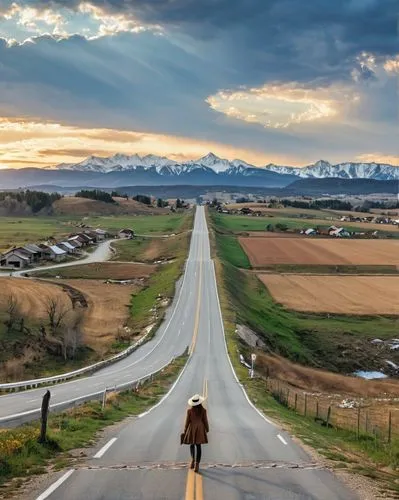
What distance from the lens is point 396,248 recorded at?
14288cm

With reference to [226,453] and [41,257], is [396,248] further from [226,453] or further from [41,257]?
[226,453]

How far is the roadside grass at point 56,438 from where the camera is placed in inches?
507

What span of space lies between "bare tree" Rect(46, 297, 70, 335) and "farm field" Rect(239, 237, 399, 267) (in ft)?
159

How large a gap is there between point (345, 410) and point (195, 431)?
941 inches

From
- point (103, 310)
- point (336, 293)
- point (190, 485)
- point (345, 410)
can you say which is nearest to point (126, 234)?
point (336, 293)

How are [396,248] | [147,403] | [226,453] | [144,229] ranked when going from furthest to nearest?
[144,229] → [396,248] → [147,403] → [226,453]

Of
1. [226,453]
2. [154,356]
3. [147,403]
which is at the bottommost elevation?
[154,356]

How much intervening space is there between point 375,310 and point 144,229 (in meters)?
125

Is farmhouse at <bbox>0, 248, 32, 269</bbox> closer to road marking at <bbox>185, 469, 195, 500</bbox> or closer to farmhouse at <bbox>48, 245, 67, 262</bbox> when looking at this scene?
farmhouse at <bbox>48, 245, 67, 262</bbox>

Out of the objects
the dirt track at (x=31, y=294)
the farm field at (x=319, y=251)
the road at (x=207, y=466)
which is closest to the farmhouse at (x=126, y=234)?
the farm field at (x=319, y=251)

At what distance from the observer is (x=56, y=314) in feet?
210

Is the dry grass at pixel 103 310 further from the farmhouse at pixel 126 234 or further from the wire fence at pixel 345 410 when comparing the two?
the farmhouse at pixel 126 234

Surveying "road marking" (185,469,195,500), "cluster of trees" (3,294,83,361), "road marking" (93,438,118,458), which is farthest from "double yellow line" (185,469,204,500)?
"cluster of trees" (3,294,83,361)

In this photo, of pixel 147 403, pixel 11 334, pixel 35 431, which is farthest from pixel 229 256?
pixel 35 431
